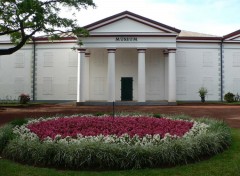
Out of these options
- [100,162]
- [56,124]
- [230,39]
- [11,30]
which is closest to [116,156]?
[100,162]

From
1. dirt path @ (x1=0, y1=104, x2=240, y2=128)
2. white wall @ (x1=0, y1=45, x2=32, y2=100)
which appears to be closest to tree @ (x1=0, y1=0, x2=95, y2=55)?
dirt path @ (x1=0, y1=104, x2=240, y2=128)

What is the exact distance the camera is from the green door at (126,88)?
109ft

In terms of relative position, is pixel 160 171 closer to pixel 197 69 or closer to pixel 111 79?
pixel 111 79

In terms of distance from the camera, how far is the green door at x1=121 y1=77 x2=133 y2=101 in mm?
33219

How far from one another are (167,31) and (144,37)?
2.16m

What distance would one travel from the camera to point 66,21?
68.0 feet

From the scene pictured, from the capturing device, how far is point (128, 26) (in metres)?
29.5

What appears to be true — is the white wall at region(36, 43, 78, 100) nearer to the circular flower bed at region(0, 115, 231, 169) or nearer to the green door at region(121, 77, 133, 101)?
the green door at region(121, 77, 133, 101)

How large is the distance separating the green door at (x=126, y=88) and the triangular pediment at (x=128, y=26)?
19.1 feet

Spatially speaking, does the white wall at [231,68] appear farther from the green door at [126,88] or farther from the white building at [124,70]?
the green door at [126,88]

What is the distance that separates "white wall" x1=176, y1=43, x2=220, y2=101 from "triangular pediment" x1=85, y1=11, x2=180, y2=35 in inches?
196

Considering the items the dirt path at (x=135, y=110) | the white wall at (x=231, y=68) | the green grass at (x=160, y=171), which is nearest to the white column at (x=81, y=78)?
the dirt path at (x=135, y=110)

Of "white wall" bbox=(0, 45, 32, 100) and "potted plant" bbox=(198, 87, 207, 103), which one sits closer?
"potted plant" bbox=(198, 87, 207, 103)

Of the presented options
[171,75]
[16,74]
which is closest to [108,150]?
[171,75]
